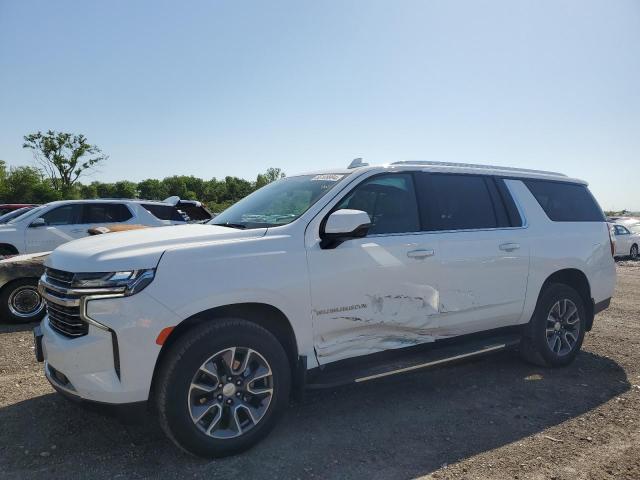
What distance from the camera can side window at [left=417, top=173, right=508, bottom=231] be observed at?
159 inches

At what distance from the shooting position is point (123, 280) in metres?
2.73

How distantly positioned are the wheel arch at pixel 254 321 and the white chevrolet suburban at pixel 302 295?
0.01 meters

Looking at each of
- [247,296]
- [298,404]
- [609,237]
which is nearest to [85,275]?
[247,296]

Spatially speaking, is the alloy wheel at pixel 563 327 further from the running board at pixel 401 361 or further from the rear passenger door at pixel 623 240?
the rear passenger door at pixel 623 240

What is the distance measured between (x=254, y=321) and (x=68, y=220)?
25.1ft

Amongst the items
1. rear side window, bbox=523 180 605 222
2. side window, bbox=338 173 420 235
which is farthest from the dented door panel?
rear side window, bbox=523 180 605 222

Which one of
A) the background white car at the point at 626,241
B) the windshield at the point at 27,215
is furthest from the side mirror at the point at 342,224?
the background white car at the point at 626,241

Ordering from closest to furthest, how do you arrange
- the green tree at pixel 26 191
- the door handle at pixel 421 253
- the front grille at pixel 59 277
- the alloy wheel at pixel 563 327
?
the front grille at pixel 59 277 < the door handle at pixel 421 253 < the alloy wheel at pixel 563 327 < the green tree at pixel 26 191

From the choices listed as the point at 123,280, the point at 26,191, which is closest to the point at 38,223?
the point at 123,280

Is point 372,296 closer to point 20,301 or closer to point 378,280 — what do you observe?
point 378,280

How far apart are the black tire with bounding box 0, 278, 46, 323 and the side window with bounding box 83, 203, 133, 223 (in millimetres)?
3114

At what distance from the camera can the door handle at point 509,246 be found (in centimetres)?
433

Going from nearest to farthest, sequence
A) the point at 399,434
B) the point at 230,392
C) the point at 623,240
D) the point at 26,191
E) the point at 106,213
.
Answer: the point at 230,392
the point at 399,434
the point at 106,213
the point at 623,240
the point at 26,191

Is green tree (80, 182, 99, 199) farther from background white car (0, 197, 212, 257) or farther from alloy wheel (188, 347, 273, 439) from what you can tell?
alloy wheel (188, 347, 273, 439)
